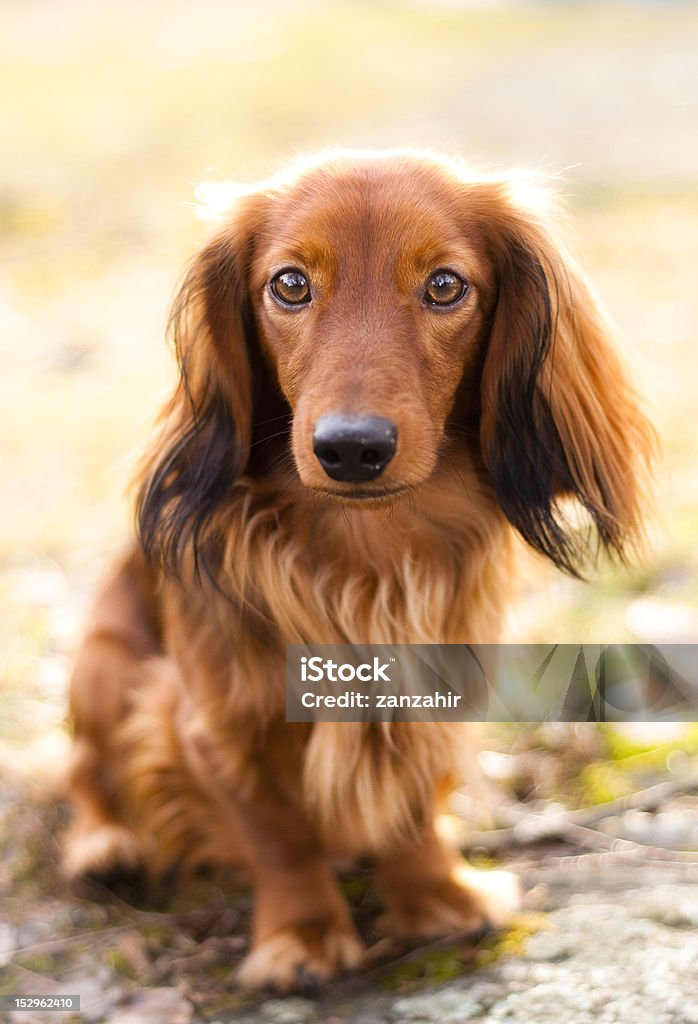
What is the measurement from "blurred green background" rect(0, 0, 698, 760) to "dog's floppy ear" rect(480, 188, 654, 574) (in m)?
0.17

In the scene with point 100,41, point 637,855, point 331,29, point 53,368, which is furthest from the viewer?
point 331,29

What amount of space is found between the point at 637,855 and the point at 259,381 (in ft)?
4.30

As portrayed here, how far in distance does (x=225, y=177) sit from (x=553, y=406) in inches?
247

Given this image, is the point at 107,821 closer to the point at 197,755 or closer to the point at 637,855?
the point at 197,755

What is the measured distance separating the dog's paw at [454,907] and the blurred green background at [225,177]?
0.65 m

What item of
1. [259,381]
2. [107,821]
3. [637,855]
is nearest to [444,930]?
[637,855]

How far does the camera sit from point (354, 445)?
181 centimetres

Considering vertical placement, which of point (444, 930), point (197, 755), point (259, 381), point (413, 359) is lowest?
point (444, 930)

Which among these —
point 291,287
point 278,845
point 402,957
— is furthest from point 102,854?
point 291,287

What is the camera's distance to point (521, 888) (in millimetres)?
2465

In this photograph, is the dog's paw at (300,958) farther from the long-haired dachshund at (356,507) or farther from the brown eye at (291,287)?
the brown eye at (291,287)

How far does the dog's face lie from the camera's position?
73.0 inches

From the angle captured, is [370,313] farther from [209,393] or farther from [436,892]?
[436,892]

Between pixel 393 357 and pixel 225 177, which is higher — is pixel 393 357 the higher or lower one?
the lower one
